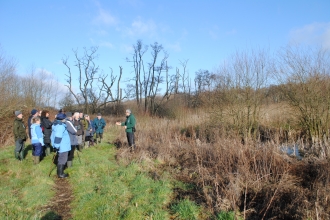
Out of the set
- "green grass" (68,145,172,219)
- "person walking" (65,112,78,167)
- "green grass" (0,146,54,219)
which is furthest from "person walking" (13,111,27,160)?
"green grass" (68,145,172,219)

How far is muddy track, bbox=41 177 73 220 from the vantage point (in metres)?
4.15

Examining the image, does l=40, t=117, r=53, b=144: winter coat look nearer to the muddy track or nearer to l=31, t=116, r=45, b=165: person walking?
l=31, t=116, r=45, b=165: person walking

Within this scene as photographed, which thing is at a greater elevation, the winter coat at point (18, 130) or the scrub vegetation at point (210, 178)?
the winter coat at point (18, 130)

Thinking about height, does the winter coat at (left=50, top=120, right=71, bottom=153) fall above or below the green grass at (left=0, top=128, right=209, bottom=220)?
above

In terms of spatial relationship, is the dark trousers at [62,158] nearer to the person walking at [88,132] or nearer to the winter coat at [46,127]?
the winter coat at [46,127]

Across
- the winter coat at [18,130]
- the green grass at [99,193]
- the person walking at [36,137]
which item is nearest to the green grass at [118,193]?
the green grass at [99,193]

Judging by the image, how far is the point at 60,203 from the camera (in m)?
4.68

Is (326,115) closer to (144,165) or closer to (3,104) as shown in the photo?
(144,165)

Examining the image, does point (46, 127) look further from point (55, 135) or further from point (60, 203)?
point (60, 203)

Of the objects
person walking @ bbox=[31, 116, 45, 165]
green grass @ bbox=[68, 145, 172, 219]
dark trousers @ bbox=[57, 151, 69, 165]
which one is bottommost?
green grass @ bbox=[68, 145, 172, 219]

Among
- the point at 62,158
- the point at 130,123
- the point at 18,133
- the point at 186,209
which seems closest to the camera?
the point at 186,209

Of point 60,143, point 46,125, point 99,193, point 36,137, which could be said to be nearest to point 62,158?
point 60,143

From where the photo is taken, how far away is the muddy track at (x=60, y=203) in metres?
4.15

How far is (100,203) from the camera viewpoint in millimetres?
4422
